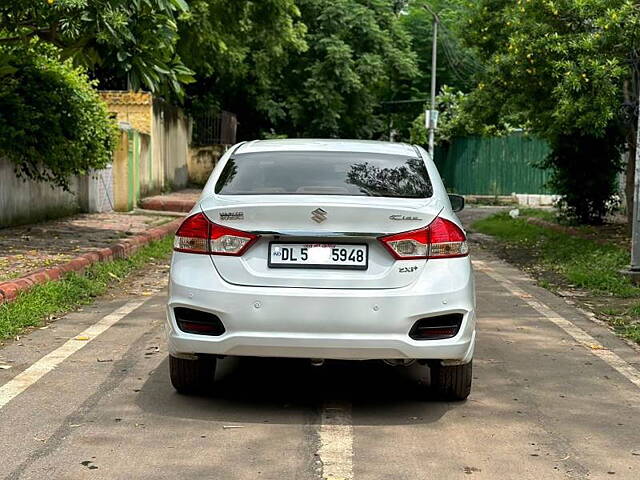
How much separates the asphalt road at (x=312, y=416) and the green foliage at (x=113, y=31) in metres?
4.79

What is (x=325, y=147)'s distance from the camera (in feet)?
20.2

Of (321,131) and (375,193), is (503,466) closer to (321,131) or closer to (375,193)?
(375,193)

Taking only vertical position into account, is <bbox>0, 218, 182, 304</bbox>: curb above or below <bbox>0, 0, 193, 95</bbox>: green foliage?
below

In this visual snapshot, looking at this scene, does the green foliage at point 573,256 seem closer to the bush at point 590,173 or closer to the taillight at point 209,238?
the bush at point 590,173

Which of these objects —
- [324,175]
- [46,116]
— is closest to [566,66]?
[46,116]

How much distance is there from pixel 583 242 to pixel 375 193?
35.7 ft

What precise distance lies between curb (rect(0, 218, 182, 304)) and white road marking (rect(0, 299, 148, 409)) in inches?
35.5

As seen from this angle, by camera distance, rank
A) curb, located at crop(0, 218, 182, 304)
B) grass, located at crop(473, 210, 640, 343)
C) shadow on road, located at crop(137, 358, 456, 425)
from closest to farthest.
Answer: shadow on road, located at crop(137, 358, 456, 425) < curb, located at crop(0, 218, 182, 304) < grass, located at crop(473, 210, 640, 343)

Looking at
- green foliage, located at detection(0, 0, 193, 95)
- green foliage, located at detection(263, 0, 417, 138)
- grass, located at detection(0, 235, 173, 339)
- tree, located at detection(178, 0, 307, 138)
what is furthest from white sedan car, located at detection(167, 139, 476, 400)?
green foliage, located at detection(263, 0, 417, 138)

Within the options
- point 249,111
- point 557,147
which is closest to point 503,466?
point 557,147

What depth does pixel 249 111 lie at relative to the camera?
36.8m

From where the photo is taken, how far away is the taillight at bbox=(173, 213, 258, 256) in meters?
5.28

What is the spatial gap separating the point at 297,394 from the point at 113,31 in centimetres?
674

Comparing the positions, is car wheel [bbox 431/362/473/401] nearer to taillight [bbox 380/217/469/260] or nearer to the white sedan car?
the white sedan car
